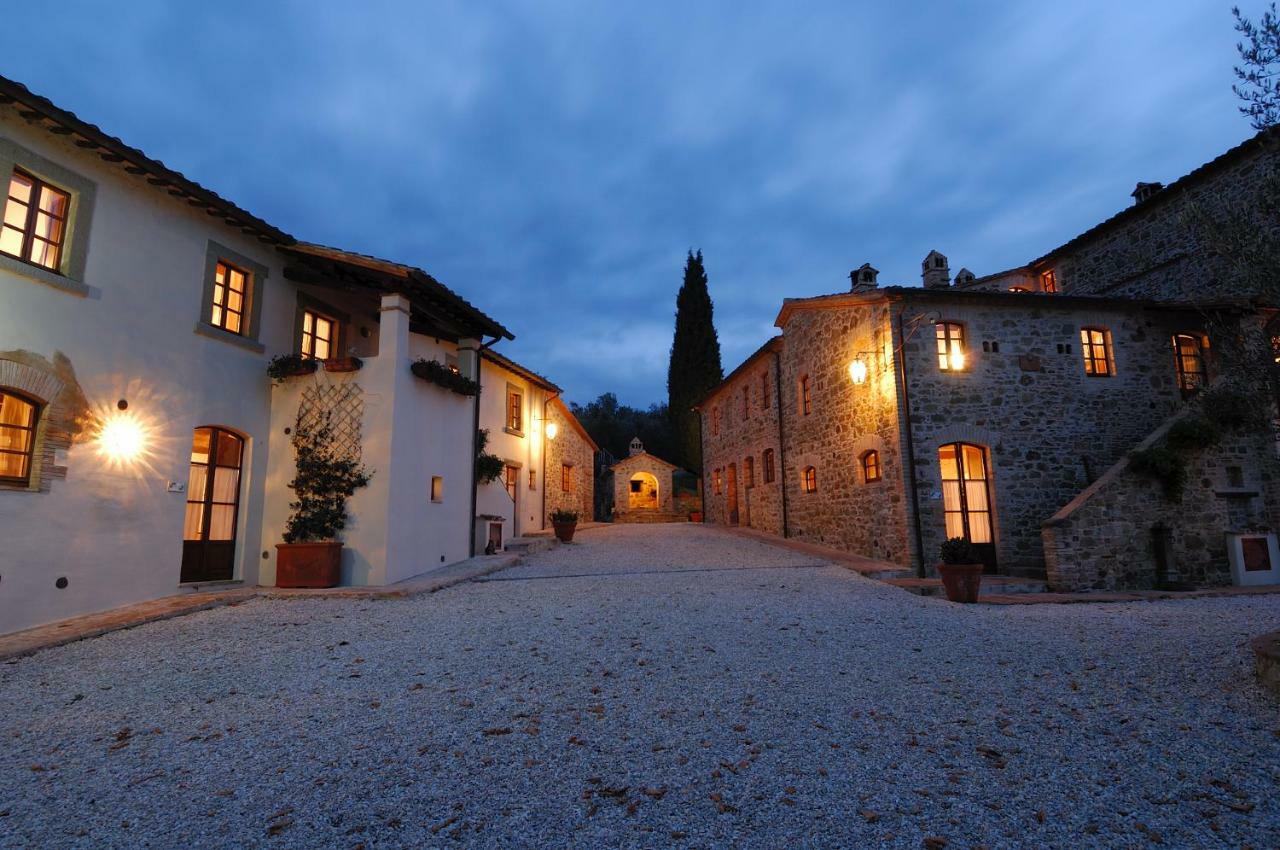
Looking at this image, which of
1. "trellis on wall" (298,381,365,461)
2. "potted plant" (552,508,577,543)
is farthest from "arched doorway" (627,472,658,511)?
"trellis on wall" (298,381,365,461)

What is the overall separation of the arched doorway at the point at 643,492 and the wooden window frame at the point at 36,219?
24910 millimetres

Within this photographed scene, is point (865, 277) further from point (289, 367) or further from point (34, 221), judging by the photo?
point (34, 221)

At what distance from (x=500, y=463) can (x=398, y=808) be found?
10708mm

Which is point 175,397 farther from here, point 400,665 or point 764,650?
point 764,650

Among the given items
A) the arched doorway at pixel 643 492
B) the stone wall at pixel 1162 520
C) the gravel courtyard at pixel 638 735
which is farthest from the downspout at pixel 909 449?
the arched doorway at pixel 643 492

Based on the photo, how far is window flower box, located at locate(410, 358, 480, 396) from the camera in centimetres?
870

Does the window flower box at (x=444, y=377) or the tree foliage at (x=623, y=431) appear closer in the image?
the window flower box at (x=444, y=377)

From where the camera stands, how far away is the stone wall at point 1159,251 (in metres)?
11.9

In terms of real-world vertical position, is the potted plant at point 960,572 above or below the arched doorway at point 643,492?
below

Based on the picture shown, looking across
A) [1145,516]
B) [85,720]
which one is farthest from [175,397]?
[1145,516]

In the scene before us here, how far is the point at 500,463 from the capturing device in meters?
13.0

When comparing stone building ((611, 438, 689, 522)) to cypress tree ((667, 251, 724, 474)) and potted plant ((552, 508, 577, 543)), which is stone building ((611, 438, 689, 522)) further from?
potted plant ((552, 508, 577, 543))

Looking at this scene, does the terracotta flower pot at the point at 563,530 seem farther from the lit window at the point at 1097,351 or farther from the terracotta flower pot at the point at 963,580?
the lit window at the point at 1097,351

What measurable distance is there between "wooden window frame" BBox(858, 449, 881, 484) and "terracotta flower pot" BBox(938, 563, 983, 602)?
2967mm
